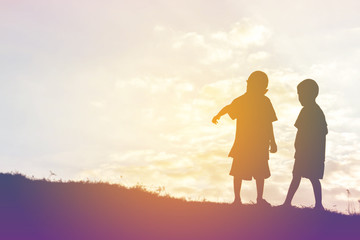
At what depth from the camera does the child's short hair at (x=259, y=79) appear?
604 inches

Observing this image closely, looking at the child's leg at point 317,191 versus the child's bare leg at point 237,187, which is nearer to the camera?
the child's bare leg at point 237,187

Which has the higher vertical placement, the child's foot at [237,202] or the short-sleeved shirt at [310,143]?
the short-sleeved shirt at [310,143]

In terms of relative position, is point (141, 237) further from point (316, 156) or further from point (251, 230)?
point (316, 156)

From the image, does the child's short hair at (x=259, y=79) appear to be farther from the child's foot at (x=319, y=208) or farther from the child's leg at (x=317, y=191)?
the child's foot at (x=319, y=208)

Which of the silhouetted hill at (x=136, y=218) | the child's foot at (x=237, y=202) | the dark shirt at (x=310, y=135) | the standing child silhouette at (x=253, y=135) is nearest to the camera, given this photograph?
the silhouetted hill at (x=136, y=218)

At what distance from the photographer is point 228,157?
1582 centimetres

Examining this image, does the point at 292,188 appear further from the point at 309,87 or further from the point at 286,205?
the point at 309,87

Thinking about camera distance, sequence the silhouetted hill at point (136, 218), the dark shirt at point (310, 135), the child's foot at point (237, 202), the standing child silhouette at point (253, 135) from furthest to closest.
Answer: the dark shirt at point (310, 135)
the standing child silhouette at point (253, 135)
the child's foot at point (237, 202)
the silhouetted hill at point (136, 218)

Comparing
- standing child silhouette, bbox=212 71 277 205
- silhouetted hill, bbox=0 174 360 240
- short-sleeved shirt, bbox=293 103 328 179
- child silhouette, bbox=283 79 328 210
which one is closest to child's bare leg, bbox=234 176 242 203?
standing child silhouette, bbox=212 71 277 205

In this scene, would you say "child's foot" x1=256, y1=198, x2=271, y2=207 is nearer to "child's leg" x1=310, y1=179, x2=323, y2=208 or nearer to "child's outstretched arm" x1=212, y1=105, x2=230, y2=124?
"child's leg" x1=310, y1=179, x2=323, y2=208

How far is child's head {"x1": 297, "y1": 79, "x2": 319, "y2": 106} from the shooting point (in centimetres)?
1570

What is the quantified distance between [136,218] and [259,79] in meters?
5.32

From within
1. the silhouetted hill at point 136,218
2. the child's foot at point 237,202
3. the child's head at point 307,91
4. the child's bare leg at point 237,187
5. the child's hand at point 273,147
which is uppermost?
the child's head at point 307,91

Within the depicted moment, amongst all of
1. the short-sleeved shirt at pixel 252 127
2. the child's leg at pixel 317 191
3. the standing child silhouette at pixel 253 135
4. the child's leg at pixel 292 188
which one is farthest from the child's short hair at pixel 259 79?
the child's leg at pixel 317 191
